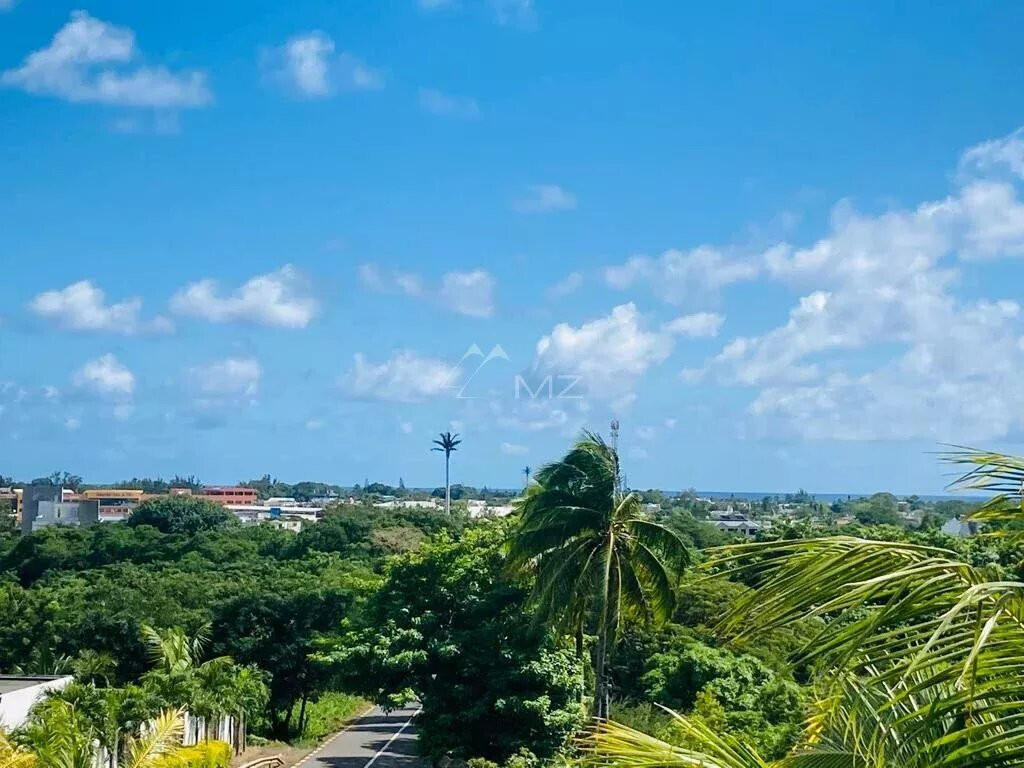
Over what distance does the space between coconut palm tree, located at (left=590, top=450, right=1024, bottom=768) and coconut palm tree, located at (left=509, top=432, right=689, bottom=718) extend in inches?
788

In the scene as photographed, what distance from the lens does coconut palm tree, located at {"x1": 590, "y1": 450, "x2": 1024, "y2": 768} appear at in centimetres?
253

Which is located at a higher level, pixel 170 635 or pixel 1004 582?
pixel 1004 582

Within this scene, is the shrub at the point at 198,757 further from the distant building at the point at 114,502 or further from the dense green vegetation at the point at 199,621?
the distant building at the point at 114,502

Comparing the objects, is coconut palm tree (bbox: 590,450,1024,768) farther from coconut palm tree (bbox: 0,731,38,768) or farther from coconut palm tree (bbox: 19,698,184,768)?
coconut palm tree (bbox: 0,731,38,768)

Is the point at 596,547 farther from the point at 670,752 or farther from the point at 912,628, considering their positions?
the point at 912,628

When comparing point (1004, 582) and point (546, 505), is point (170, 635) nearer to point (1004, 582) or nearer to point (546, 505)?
point (546, 505)

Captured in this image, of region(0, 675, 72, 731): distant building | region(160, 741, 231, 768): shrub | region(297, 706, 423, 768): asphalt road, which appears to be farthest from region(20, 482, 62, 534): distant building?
region(160, 741, 231, 768): shrub

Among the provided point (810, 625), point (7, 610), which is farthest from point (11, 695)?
point (810, 625)

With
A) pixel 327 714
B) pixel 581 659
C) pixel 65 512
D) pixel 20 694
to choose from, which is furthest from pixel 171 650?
pixel 65 512

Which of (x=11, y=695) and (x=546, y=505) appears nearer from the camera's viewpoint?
(x=11, y=695)

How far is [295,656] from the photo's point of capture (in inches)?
1312

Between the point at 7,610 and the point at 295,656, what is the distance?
31.9 feet

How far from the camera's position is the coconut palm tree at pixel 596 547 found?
23.3 meters

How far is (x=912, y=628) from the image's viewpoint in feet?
8.77
